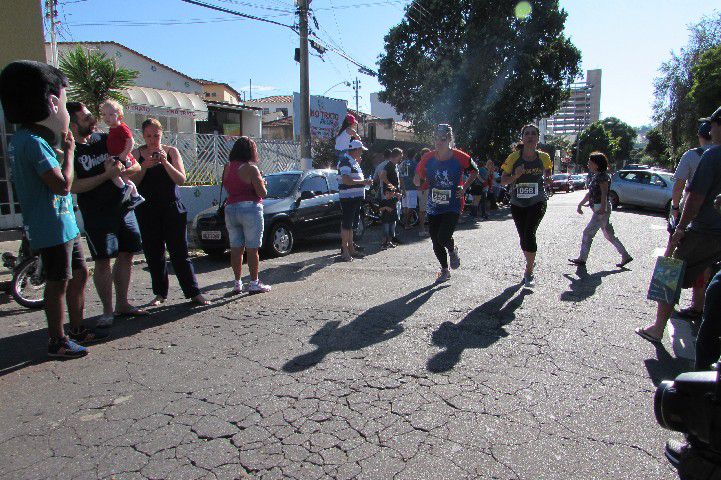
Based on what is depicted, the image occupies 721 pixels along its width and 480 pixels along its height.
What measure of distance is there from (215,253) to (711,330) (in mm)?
7326

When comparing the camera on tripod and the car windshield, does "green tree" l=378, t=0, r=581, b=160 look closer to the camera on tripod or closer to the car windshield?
the car windshield

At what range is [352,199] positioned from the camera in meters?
7.64

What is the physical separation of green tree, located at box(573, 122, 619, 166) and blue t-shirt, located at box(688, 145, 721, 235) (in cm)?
8359

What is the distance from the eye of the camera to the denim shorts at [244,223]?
5.32 m

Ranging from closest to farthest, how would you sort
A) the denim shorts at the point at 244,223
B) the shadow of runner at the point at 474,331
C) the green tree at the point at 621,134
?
the shadow of runner at the point at 474,331 < the denim shorts at the point at 244,223 < the green tree at the point at 621,134

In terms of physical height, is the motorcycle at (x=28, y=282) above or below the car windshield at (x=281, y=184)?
below

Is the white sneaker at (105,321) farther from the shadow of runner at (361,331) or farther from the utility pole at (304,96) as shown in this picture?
the utility pole at (304,96)

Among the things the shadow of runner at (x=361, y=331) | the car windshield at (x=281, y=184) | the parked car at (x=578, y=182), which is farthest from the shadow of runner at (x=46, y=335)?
the parked car at (x=578, y=182)

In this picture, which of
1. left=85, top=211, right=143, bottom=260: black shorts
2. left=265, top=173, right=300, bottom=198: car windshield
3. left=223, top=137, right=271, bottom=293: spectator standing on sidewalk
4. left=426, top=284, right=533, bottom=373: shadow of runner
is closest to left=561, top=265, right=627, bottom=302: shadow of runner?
left=426, top=284, right=533, bottom=373: shadow of runner

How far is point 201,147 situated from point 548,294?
35.9ft

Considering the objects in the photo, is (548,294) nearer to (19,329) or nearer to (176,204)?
(176,204)

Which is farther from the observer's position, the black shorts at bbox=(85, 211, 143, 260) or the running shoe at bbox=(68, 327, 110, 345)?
the black shorts at bbox=(85, 211, 143, 260)

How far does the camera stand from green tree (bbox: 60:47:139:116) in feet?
39.4

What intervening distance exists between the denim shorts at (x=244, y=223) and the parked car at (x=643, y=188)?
562 inches
